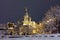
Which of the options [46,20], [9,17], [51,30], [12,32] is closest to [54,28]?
[51,30]

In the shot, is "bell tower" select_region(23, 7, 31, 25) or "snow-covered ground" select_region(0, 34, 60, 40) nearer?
"snow-covered ground" select_region(0, 34, 60, 40)

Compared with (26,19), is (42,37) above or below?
below

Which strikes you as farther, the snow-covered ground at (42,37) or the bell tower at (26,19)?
the bell tower at (26,19)

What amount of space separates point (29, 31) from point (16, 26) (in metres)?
0.44

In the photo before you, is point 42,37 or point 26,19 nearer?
point 42,37

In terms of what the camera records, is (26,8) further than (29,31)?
Yes

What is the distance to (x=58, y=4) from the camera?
7.18m

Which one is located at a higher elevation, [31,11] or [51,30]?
[31,11]

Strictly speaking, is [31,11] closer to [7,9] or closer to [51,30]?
[7,9]

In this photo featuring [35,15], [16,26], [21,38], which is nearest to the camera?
[21,38]

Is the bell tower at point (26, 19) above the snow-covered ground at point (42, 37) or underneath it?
above

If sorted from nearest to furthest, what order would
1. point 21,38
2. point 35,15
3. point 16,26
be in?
1. point 21,38
2. point 16,26
3. point 35,15

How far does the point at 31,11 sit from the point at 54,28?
3.63 ft

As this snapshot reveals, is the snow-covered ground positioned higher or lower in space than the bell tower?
lower
